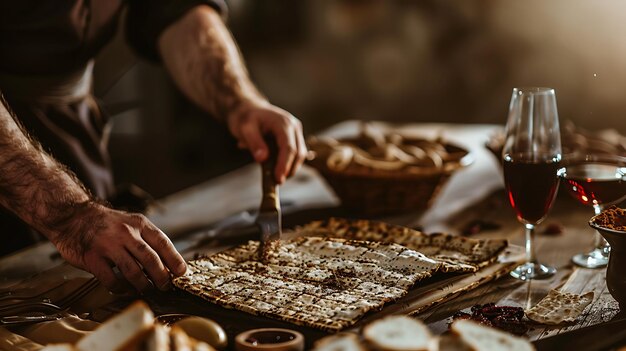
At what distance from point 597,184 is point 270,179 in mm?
810

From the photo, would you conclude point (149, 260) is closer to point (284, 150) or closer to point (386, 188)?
point (284, 150)

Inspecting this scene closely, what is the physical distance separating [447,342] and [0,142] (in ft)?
3.62

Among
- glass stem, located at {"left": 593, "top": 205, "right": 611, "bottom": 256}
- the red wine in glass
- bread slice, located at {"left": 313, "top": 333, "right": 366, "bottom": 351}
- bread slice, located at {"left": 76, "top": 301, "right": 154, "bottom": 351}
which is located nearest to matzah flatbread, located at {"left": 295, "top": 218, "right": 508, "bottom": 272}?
the red wine in glass

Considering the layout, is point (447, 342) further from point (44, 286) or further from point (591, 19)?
point (591, 19)

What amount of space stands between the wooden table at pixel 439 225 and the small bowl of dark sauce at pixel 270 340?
0.20 metres

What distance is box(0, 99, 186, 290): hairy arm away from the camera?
1520 millimetres

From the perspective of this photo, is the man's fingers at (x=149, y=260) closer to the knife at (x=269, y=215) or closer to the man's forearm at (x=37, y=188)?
the man's forearm at (x=37, y=188)

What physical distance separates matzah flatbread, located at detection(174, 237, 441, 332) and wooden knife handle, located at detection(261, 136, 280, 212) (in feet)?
0.55

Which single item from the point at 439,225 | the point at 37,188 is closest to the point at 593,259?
the point at 439,225

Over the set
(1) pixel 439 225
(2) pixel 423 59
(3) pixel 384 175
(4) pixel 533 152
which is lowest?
(2) pixel 423 59

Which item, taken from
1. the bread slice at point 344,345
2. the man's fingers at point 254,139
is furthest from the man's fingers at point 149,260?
the man's fingers at point 254,139

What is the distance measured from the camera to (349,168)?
2227 millimetres

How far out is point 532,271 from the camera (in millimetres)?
1700

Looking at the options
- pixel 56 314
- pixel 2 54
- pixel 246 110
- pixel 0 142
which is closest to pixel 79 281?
pixel 56 314
